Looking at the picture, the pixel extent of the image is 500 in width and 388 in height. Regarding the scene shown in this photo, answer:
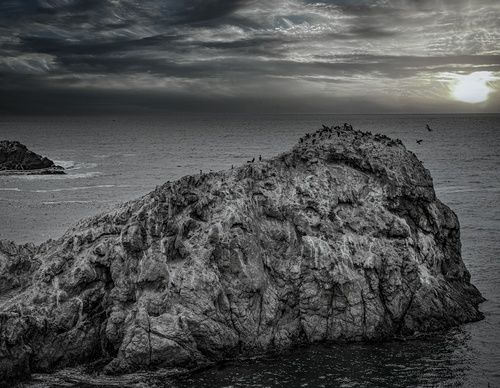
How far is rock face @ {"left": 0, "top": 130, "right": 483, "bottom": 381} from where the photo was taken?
23.9m

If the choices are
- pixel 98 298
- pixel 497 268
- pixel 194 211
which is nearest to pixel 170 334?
pixel 98 298

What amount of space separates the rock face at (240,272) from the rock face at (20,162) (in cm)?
7491

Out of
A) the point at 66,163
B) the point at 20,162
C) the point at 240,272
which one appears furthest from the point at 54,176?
the point at 240,272

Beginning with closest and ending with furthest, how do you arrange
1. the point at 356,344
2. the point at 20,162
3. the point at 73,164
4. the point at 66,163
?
the point at 356,344
the point at 20,162
the point at 73,164
the point at 66,163

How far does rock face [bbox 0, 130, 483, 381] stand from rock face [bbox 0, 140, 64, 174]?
74.9m

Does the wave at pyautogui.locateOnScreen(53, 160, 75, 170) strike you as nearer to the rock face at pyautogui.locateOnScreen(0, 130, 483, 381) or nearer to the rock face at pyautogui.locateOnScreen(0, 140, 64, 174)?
the rock face at pyautogui.locateOnScreen(0, 140, 64, 174)

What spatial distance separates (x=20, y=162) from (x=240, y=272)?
8709 centimetres

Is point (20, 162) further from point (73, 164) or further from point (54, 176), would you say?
point (73, 164)

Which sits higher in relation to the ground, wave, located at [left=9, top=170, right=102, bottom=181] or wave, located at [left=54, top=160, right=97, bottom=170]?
wave, located at [left=54, top=160, right=97, bottom=170]

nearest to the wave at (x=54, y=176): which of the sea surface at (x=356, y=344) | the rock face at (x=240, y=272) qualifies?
the sea surface at (x=356, y=344)

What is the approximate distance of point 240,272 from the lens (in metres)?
25.5

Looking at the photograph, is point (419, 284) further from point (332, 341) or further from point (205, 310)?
point (205, 310)

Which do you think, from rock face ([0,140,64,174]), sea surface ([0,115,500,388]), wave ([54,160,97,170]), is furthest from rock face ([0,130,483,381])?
wave ([54,160,97,170])

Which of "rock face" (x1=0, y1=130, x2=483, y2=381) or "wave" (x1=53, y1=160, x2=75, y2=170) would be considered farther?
"wave" (x1=53, y1=160, x2=75, y2=170)
